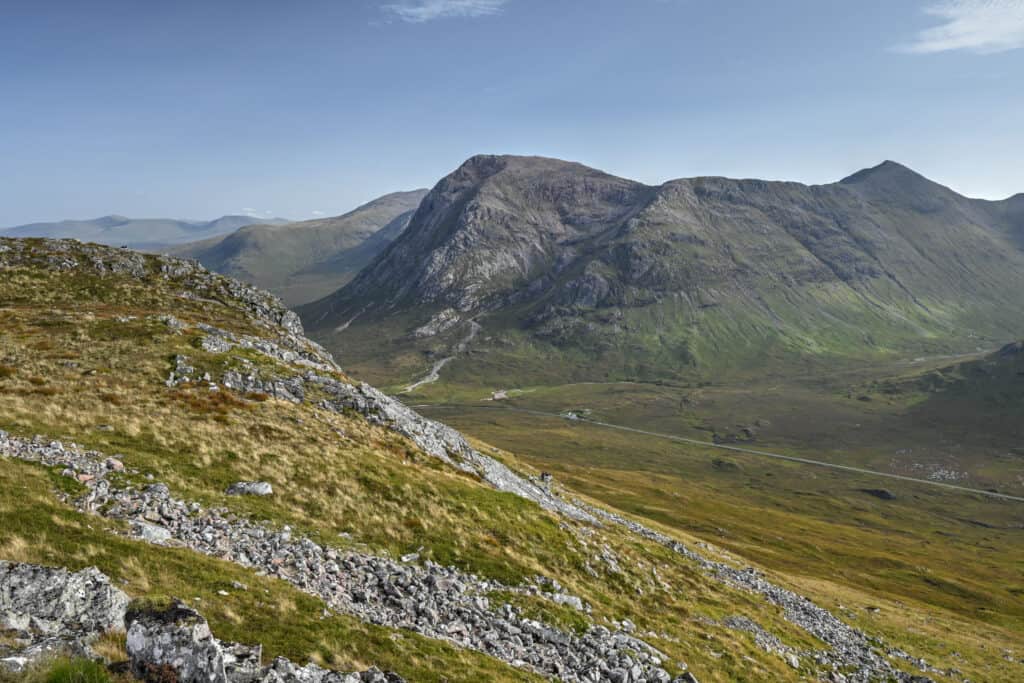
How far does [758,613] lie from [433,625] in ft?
109

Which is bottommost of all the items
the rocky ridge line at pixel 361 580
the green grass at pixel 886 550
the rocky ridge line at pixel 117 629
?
the green grass at pixel 886 550

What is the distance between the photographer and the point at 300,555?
21594 millimetres

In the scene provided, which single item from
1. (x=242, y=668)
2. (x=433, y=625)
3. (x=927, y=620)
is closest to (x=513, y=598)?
(x=433, y=625)

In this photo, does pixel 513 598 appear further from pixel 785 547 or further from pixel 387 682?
pixel 785 547

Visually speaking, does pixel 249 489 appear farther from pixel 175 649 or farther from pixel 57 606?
pixel 175 649

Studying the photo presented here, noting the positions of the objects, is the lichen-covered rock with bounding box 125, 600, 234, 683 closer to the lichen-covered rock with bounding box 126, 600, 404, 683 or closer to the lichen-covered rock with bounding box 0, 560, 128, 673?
the lichen-covered rock with bounding box 126, 600, 404, 683

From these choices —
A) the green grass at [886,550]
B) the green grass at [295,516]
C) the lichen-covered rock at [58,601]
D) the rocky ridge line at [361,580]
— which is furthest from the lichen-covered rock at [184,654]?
the green grass at [886,550]

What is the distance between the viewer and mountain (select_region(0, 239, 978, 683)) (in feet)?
44.6

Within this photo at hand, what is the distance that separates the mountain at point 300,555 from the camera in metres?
13.6

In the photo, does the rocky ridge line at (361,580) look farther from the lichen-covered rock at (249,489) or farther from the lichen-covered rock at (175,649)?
the lichen-covered rock at (175,649)

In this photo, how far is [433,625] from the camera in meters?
20.8

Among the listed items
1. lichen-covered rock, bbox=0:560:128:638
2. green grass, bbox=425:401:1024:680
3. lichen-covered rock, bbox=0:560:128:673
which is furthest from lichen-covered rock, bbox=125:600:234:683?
green grass, bbox=425:401:1024:680

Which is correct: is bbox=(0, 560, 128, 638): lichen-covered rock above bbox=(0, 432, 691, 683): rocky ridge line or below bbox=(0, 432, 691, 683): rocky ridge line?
above

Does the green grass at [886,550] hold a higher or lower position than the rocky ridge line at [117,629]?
lower
